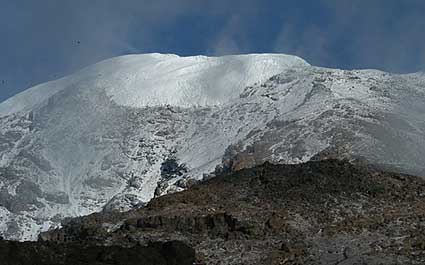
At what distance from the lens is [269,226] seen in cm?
4500

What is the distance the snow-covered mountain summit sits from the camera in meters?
109

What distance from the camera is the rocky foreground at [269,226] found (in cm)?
3784

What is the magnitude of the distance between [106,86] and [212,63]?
21585 mm

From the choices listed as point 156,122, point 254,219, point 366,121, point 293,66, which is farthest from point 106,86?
point 254,219

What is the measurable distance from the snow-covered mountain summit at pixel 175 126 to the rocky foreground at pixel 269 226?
1412 inches

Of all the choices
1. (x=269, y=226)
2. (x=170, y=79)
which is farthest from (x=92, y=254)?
(x=170, y=79)

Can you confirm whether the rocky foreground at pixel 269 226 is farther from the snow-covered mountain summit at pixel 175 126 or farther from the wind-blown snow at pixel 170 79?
the wind-blown snow at pixel 170 79

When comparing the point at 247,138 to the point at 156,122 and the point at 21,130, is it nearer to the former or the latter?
the point at 156,122

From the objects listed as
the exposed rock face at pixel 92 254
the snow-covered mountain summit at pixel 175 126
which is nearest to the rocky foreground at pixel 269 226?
the exposed rock face at pixel 92 254

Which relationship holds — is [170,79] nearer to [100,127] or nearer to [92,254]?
[100,127]

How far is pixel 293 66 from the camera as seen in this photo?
161625 mm

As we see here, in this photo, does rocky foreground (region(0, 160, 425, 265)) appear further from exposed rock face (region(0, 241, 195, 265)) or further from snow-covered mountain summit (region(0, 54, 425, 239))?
snow-covered mountain summit (region(0, 54, 425, 239))

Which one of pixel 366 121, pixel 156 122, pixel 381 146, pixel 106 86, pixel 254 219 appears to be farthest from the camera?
pixel 106 86

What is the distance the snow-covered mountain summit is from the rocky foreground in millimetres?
35865
